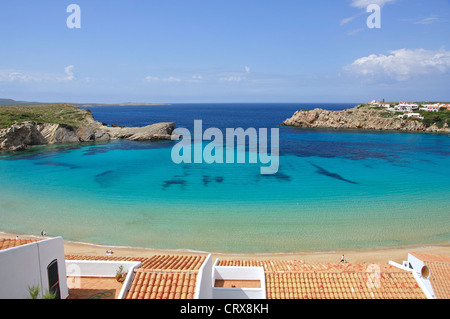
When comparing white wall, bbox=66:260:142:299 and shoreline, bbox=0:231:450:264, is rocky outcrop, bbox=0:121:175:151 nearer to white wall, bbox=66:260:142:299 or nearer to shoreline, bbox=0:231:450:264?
shoreline, bbox=0:231:450:264

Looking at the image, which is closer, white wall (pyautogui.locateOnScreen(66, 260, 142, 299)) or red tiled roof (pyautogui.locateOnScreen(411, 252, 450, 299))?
white wall (pyautogui.locateOnScreen(66, 260, 142, 299))

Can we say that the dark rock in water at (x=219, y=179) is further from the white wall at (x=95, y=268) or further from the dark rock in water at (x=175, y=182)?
the white wall at (x=95, y=268)

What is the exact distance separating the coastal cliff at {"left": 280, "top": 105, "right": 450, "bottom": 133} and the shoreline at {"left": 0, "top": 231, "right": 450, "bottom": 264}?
61194 mm

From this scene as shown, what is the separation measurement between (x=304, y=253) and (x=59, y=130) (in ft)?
146

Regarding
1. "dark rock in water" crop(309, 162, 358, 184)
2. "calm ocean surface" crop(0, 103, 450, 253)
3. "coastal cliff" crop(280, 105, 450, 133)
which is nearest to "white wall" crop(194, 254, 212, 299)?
"calm ocean surface" crop(0, 103, 450, 253)

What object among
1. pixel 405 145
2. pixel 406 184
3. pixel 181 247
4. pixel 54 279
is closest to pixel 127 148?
pixel 181 247

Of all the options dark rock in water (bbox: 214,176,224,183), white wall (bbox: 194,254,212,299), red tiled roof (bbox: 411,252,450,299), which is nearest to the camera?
white wall (bbox: 194,254,212,299)

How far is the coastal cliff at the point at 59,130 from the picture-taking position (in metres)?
41.8

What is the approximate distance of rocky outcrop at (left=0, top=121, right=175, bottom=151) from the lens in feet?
135

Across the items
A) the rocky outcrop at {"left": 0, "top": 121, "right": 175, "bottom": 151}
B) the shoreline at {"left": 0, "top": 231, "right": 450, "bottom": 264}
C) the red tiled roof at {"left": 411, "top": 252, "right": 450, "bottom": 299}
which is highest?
the rocky outcrop at {"left": 0, "top": 121, "right": 175, "bottom": 151}

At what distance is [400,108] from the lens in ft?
285

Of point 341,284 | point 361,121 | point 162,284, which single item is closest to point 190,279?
point 162,284
